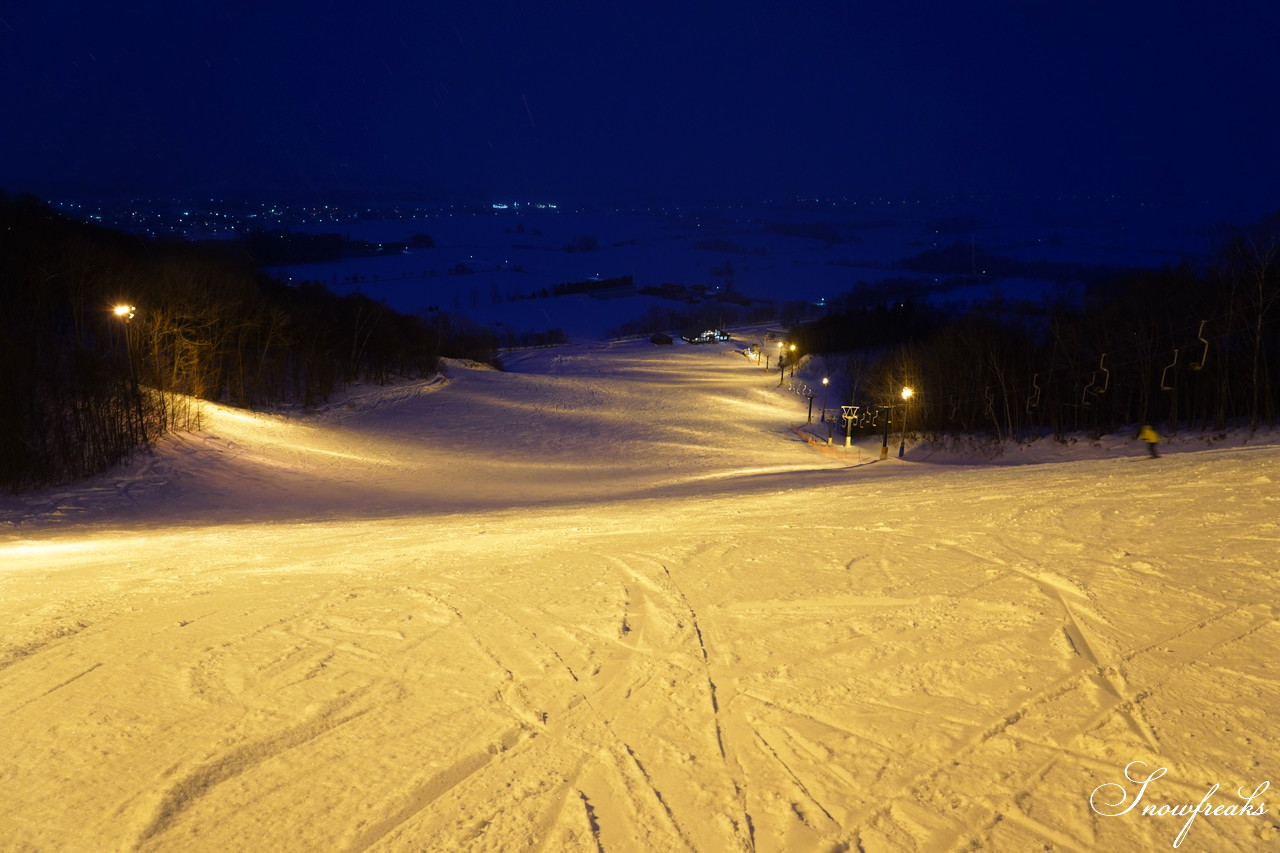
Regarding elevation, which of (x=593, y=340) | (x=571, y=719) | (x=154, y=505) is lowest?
(x=154, y=505)

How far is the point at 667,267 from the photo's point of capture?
596ft

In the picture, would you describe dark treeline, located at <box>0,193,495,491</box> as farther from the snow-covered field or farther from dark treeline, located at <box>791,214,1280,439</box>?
dark treeline, located at <box>791,214,1280,439</box>

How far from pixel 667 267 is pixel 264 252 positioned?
376 feet

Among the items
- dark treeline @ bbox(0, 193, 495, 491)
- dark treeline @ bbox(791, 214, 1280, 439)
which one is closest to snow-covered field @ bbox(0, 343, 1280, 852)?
dark treeline @ bbox(0, 193, 495, 491)

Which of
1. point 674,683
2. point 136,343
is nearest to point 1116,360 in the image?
point 674,683

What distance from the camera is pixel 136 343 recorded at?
3070 cm

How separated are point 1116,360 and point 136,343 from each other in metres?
45.9

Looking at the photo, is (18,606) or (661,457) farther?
(661,457)

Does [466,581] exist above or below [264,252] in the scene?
below

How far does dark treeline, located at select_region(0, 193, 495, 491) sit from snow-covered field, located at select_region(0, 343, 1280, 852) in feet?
37.0

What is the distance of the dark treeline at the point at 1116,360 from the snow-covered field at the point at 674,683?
67.4ft

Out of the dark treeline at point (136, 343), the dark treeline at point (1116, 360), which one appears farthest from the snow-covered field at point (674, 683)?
the dark treeline at point (1116, 360)

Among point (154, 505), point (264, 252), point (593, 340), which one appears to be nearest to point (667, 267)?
point (593, 340)

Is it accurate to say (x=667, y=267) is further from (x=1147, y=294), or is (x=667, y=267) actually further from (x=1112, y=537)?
(x=1112, y=537)
